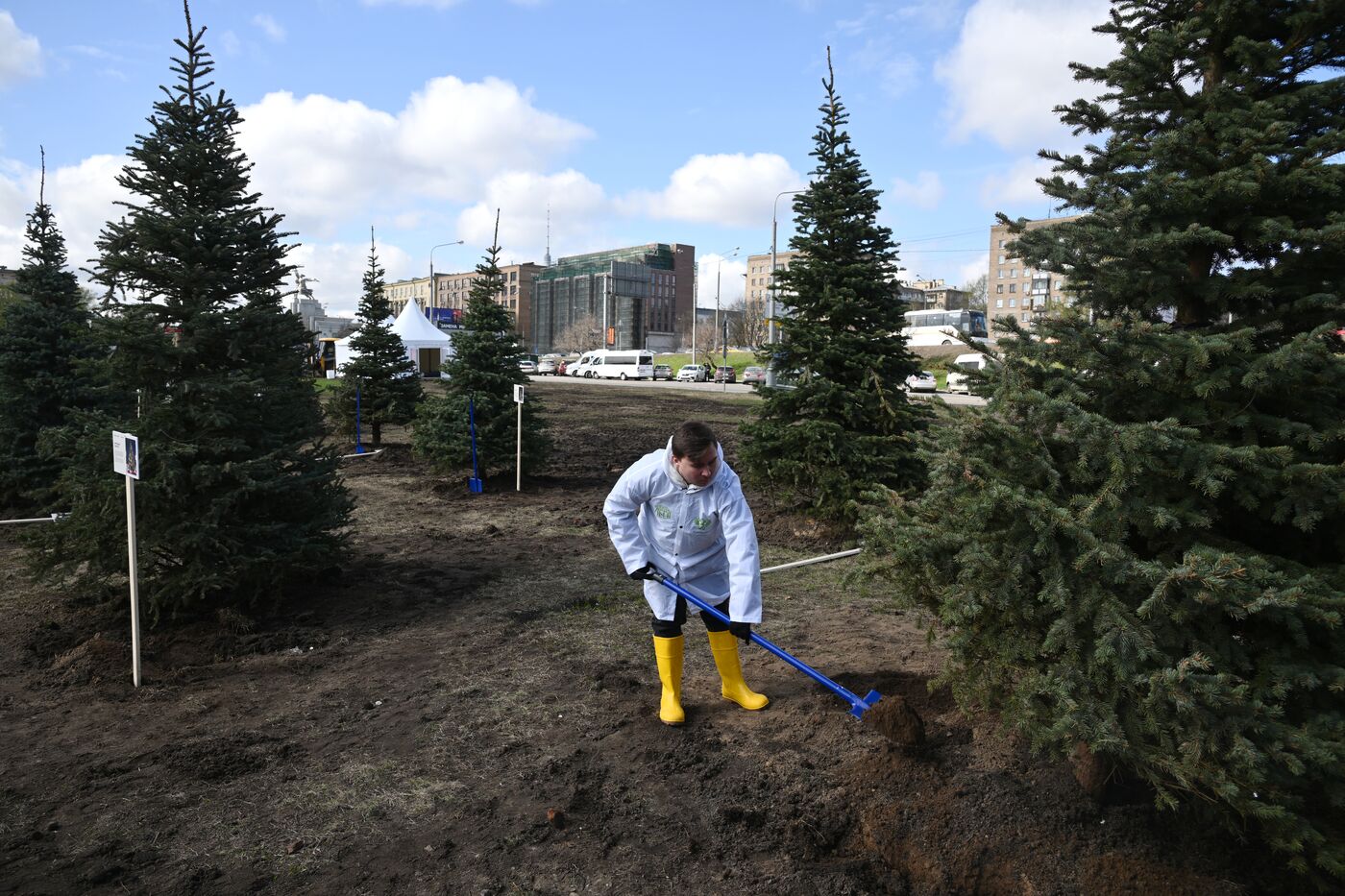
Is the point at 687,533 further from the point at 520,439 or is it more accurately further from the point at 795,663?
the point at 520,439

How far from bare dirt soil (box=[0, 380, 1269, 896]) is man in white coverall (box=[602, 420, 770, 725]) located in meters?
0.30

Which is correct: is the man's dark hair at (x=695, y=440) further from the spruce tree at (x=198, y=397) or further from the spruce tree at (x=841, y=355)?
the spruce tree at (x=841, y=355)

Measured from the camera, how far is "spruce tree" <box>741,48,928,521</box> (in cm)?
871

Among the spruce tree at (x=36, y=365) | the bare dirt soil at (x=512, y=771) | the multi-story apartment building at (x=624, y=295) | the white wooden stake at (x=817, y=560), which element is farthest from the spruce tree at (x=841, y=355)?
the multi-story apartment building at (x=624, y=295)

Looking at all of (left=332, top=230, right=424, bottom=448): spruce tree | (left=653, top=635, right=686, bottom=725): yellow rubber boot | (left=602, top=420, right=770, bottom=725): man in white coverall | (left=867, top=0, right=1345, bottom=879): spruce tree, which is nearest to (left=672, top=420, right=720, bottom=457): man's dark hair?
(left=602, top=420, right=770, bottom=725): man in white coverall

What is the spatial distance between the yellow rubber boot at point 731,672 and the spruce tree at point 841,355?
4.17m

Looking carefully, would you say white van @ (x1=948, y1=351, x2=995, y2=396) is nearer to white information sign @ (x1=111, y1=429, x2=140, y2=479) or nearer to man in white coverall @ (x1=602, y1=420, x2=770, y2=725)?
man in white coverall @ (x1=602, y1=420, x2=770, y2=725)

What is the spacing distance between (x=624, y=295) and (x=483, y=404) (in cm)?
10674

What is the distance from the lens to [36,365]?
10.0m

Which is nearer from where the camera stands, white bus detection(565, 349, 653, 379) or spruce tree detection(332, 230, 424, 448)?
spruce tree detection(332, 230, 424, 448)

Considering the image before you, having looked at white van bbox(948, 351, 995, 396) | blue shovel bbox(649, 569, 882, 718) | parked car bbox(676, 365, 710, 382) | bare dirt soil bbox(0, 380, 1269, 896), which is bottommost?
bare dirt soil bbox(0, 380, 1269, 896)

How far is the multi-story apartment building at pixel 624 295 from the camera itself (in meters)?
117

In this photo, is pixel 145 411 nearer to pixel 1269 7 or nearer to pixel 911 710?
pixel 911 710

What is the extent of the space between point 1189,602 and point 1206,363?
3.01 feet
